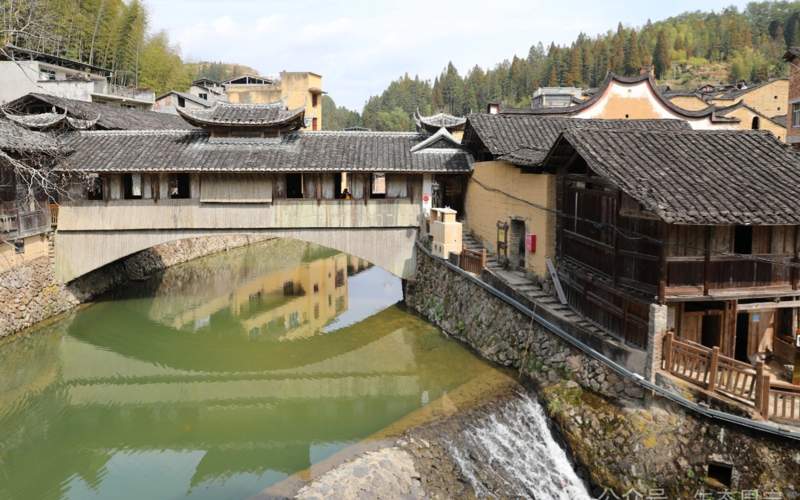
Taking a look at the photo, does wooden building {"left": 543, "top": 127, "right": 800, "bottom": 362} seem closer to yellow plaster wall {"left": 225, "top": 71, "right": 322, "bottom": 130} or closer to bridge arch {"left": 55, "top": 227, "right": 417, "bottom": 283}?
bridge arch {"left": 55, "top": 227, "right": 417, "bottom": 283}

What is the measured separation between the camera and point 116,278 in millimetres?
22234

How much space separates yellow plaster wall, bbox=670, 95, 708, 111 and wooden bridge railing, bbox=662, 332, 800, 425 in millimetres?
37488

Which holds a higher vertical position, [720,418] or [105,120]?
[105,120]

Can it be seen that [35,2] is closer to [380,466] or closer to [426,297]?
[380,466]

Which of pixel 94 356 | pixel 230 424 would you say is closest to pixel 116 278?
pixel 94 356

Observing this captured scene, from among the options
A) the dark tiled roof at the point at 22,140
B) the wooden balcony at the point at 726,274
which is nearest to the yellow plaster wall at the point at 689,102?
the wooden balcony at the point at 726,274

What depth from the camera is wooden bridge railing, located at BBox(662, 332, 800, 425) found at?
330 inches

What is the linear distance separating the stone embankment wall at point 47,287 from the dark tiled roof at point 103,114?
514cm

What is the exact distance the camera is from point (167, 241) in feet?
61.1

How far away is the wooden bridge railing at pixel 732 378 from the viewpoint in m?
8.39

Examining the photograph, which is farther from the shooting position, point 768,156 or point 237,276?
point 237,276

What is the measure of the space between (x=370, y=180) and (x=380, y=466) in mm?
11132

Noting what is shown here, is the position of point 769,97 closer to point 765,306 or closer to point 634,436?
point 765,306

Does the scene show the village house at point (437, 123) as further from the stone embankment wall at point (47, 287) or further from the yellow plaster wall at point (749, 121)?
the yellow plaster wall at point (749, 121)
